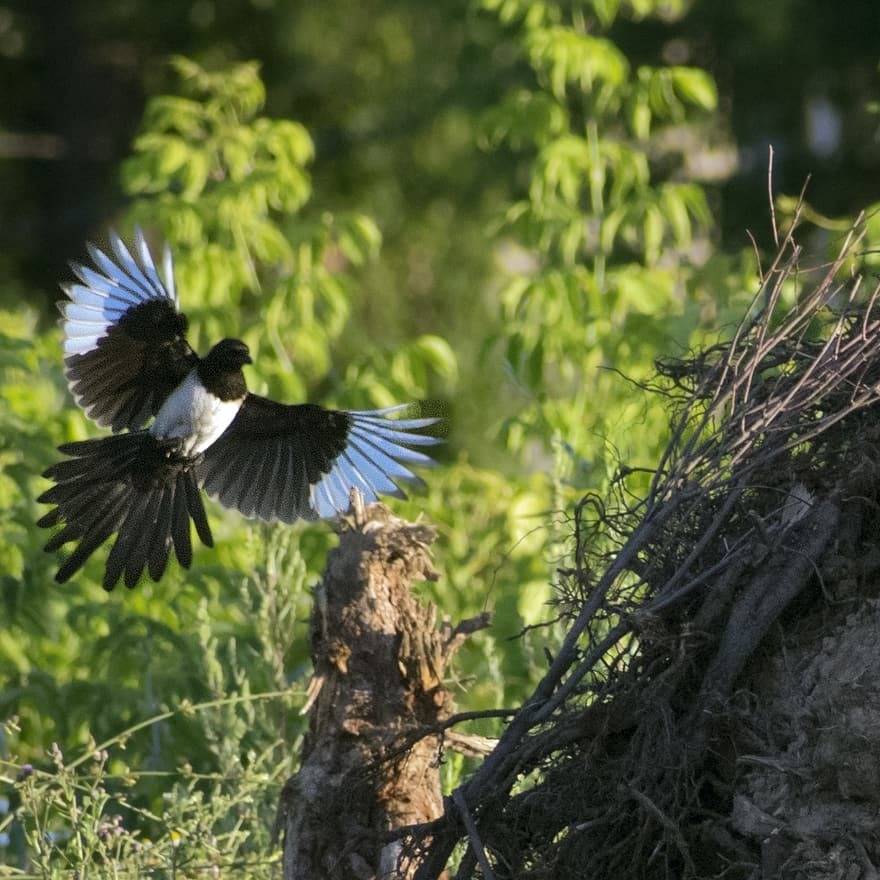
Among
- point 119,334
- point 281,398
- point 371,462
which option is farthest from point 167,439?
point 281,398

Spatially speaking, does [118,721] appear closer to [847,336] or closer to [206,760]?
[206,760]

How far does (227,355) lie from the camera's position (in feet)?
12.5

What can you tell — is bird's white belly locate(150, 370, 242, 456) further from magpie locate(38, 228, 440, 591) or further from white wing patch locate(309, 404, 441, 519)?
white wing patch locate(309, 404, 441, 519)

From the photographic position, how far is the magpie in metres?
3.81

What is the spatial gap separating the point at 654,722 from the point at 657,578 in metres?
0.26

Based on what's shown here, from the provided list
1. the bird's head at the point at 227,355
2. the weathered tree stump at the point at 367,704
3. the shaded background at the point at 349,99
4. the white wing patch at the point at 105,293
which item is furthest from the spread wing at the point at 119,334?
the shaded background at the point at 349,99

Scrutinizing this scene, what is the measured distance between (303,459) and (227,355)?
36 cm

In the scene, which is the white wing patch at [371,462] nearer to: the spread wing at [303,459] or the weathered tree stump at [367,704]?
the spread wing at [303,459]

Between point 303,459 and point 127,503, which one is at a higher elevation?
point 303,459

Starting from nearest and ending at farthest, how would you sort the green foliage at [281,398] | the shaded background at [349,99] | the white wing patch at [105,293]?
1. the green foliage at [281,398]
2. the white wing patch at [105,293]
3. the shaded background at [349,99]

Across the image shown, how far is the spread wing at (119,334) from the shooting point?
391cm

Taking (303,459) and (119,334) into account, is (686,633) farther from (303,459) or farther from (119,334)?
(119,334)

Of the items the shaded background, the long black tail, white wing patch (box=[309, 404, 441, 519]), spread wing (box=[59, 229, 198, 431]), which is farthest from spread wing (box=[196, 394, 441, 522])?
the shaded background

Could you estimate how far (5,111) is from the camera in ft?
44.2
